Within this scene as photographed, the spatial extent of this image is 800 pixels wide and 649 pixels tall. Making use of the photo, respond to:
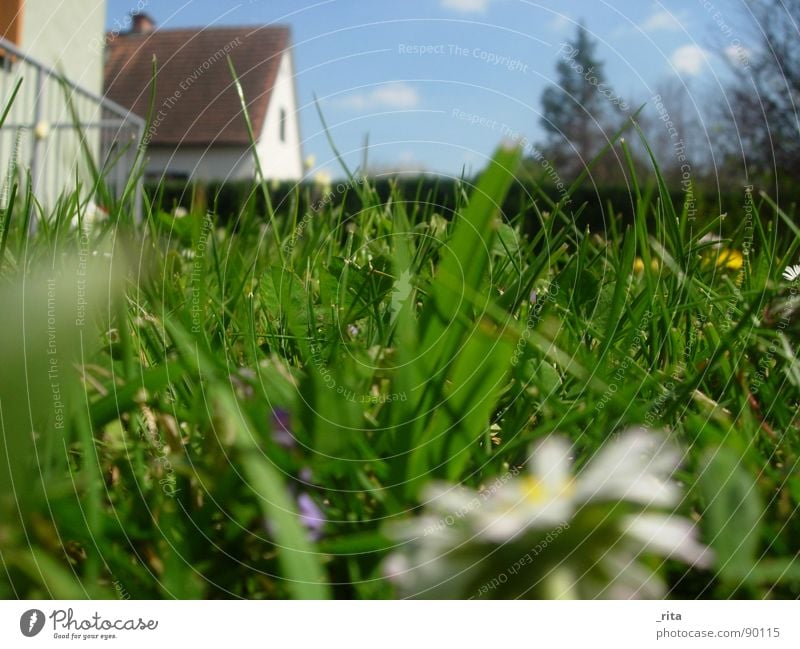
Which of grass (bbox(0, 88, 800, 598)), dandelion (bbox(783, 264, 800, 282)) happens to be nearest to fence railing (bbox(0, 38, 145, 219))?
grass (bbox(0, 88, 800, 598))

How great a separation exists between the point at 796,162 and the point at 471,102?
31 centimetres

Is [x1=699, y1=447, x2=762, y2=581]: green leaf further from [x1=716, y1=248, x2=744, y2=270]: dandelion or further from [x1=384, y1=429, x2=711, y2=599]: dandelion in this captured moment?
[x1=716, y1=248, x2=744, y2=270]: dandelion

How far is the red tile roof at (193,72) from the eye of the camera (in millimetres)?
416

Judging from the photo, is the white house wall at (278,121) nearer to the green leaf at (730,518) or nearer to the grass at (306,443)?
the grass at (306,443)

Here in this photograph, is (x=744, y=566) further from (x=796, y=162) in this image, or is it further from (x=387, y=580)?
(x=796, y=162)

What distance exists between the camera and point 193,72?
1.49 ft

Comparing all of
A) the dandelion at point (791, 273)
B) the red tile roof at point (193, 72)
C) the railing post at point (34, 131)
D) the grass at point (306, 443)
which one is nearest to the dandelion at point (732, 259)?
the dandelion at point (791, 273)

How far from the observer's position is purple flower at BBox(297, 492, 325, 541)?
0.81 feet

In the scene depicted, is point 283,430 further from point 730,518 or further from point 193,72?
point 193,72

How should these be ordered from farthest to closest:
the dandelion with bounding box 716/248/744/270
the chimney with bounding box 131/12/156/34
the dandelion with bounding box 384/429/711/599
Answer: the dandelion with bounding box 716/248/744/270 < the chimney with bounding box 131/12/156/34 < the dandelion with bounding box 384/429/711/599

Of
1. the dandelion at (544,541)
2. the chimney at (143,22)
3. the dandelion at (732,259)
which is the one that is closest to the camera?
the dandelion at (544,541)

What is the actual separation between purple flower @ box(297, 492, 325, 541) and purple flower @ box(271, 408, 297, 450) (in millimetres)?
19

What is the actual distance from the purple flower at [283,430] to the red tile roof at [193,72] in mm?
211

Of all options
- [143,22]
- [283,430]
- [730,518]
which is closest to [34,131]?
[143,22]
